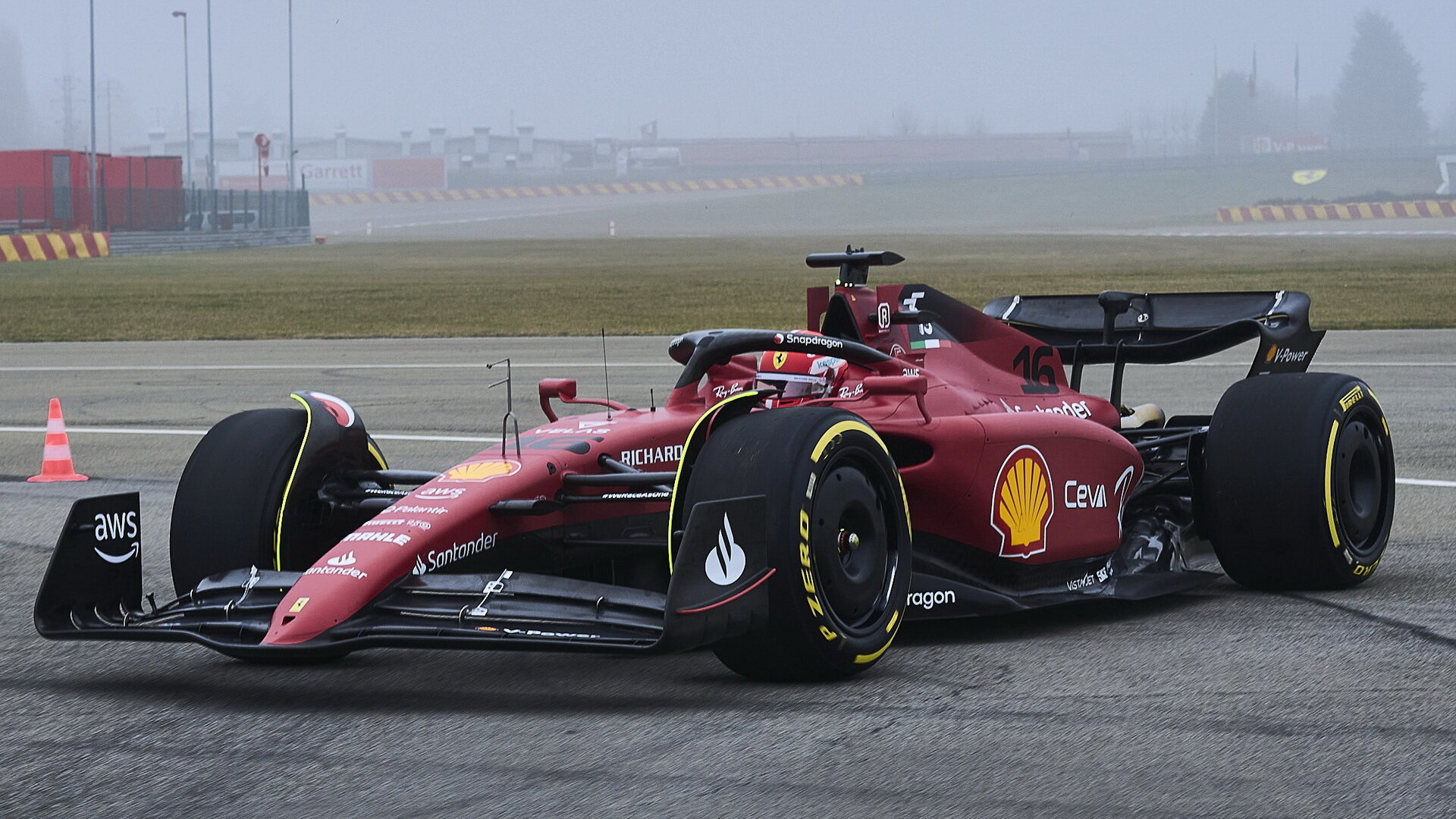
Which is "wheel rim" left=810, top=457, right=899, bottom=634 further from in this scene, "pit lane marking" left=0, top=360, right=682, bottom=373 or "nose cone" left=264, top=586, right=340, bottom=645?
"pit lane marking" left=0, top=360, right=682, bottom=373

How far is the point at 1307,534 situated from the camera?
20.7 ft

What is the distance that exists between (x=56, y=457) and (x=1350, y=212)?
6585cm

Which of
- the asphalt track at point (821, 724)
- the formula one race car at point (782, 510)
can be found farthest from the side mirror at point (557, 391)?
the asphalt track at point (821, 724)

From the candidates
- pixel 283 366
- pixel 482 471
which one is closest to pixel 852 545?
pixel 482 471

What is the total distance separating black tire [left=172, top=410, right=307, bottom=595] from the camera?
224 inches

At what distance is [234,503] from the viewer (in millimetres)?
5715

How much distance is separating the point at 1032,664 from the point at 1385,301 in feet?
66.9

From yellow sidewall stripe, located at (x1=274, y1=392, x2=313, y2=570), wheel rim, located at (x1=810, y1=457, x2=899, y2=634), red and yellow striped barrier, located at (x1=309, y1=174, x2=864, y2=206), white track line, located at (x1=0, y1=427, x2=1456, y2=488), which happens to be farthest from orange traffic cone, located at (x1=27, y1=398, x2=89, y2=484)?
red and yellow striped barrier, located at (x1=309, y1=174, x2=864, y2=206)

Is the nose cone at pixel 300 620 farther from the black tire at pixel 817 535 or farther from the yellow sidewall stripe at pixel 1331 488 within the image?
the yellow sidewall stripe at pixel 1331 488

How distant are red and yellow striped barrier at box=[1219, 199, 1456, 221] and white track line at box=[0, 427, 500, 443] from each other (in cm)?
6285

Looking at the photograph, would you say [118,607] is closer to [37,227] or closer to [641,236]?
[37,227]

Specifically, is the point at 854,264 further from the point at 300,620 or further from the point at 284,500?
the point at 300,620

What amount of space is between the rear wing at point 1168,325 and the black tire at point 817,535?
114 inches

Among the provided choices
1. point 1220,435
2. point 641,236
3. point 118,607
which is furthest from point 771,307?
point 641,236
